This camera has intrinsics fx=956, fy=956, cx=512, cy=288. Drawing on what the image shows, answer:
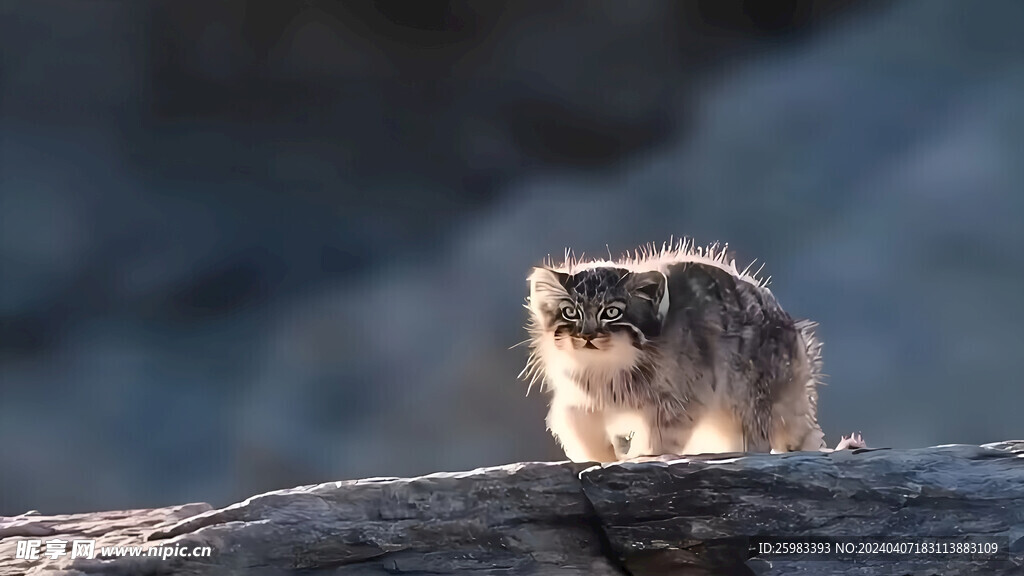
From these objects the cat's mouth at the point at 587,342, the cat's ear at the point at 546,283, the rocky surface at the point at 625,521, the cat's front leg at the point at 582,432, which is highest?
the cat's ear at the point at 546,283

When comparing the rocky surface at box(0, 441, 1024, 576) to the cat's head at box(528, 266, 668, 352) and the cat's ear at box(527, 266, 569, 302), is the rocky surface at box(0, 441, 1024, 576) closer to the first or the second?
the cat's head at box(528, 266, 668, 352)

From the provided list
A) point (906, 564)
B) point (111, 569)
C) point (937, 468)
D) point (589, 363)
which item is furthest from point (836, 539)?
point (111, 569)

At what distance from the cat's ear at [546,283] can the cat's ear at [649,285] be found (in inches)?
6.8

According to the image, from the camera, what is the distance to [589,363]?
2.42m

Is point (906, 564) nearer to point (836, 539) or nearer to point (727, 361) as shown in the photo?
point (836, 539)

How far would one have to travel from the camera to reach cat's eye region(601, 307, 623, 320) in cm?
237

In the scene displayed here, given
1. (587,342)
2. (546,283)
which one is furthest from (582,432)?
(546,283)

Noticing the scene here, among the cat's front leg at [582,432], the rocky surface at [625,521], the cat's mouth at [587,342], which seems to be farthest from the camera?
the cat's front leg at [582,432]

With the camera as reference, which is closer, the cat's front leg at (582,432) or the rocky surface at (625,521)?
the rocky surface at (625,521)

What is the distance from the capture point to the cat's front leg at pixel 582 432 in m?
2.53

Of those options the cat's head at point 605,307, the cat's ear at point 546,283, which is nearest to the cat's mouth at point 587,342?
the cat's head at point 605,307

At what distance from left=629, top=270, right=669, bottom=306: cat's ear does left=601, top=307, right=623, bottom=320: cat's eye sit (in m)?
0.07

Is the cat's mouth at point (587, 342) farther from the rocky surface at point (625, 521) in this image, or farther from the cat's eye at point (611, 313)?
the rocky surface at point (625, 521)

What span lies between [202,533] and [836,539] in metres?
1.32
